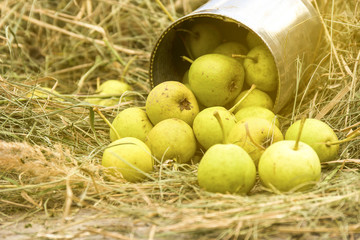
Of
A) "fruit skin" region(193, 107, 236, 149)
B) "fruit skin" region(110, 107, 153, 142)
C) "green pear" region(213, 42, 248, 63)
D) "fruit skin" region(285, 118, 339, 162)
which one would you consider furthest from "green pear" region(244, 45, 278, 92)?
"fruit skin" region(110, 107, 153, 142)

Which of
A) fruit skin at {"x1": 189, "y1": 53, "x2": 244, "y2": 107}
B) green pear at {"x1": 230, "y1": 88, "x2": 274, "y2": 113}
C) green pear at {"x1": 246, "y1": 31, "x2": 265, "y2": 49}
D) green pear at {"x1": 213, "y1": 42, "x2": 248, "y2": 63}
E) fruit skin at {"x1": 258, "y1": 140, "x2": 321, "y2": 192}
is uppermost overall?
green pear at {"x1": 246, "y1": 31, "x2": 265, "y2": 49}

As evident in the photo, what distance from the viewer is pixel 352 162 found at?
2.08m

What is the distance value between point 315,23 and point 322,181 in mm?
1136

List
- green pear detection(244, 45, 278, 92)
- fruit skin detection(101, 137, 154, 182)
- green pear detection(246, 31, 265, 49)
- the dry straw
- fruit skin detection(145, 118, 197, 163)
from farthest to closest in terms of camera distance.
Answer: green pear detection(246, 31, 265, 49) < green pear detection(244, 45, 278, 92) < fruit skin detection(145, 118, 197, 163) < fruit skin detection(101, 137, 154, 182) < the dry straw

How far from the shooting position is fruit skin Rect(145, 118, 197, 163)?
2.20m

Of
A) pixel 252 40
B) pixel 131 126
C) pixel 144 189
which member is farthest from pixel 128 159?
pixel 252 40

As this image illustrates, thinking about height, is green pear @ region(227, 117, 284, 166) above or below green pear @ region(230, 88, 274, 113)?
below

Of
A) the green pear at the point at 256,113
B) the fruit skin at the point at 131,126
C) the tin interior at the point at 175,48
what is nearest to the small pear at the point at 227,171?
the green pear at the point at 256,113

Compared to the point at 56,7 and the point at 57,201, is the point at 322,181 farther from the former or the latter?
the point at 56,7

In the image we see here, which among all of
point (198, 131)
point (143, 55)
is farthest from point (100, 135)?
point (143, 55)

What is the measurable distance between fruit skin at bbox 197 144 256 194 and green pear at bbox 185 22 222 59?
108cm

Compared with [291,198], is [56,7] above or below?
above

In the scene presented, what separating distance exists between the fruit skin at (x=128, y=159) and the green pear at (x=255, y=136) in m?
0.41

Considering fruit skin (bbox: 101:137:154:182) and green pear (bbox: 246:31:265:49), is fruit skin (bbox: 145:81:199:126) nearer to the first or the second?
fruit skin (bbox: 101:137:154:182)
